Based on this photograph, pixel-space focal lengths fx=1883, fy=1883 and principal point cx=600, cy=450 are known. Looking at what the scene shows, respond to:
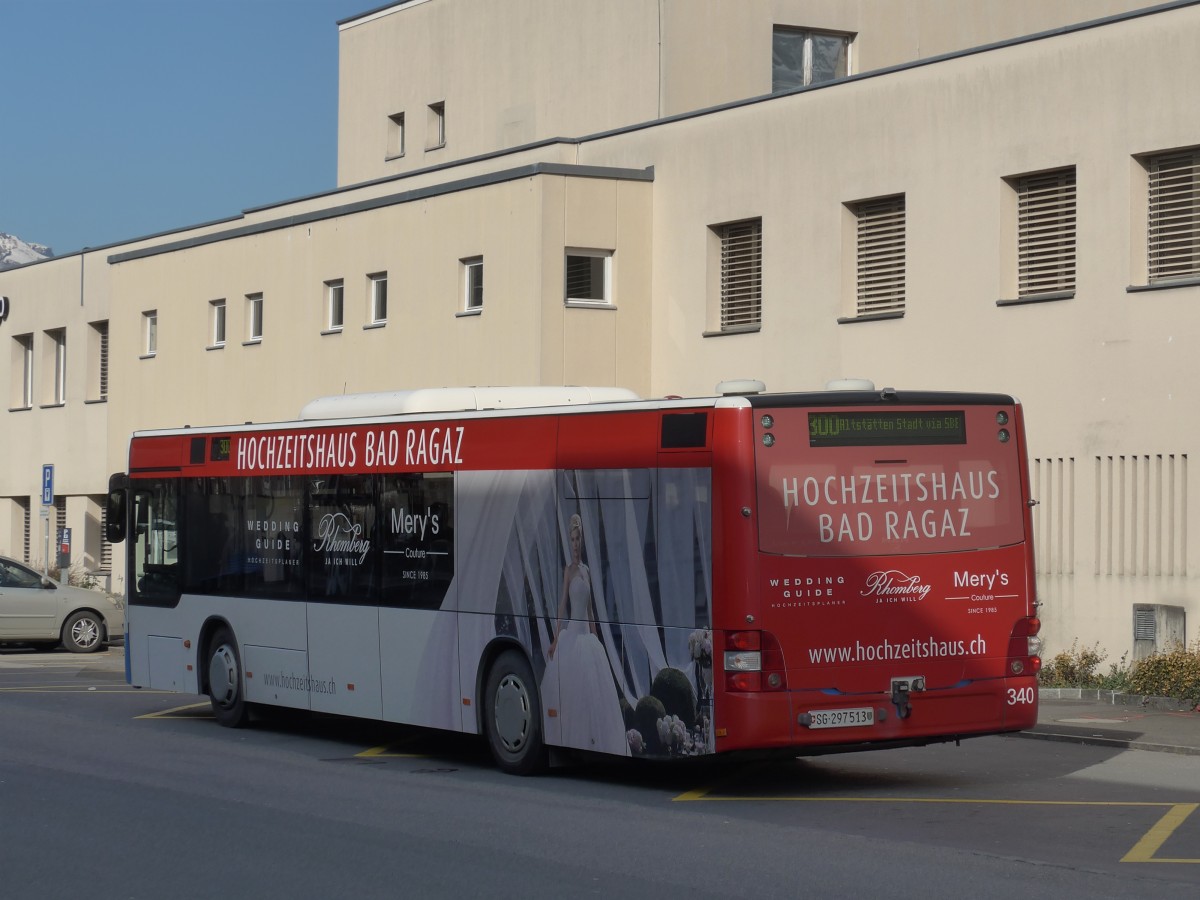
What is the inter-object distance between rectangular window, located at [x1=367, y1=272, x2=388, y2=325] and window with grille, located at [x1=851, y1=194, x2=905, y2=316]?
935cm

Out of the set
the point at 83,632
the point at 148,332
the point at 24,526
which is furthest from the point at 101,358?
the point at 83,632

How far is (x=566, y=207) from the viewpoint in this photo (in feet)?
86.9

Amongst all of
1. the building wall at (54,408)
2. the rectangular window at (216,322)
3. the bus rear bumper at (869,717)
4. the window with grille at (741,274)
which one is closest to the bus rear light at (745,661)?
the bus rear bumper at (869,717)

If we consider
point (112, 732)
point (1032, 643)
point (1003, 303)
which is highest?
point (1003, 303)

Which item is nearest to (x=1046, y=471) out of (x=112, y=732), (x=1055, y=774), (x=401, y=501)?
(x=1055, y=774)

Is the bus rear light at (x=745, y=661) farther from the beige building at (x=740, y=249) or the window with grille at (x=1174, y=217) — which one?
the window with grille at (x=1174, y=217)

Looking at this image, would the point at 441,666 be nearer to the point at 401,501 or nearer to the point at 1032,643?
the point at 401,501

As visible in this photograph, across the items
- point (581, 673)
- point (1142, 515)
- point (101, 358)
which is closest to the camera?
point (581, 673)

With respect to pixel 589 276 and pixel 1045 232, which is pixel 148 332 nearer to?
pixel 589 276

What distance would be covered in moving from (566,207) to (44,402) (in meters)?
21.1

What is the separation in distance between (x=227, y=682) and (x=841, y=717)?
23.7 ft

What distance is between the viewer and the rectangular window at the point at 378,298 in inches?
1196

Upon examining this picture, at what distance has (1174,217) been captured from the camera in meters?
20.1

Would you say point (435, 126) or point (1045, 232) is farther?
point (435, 126)
